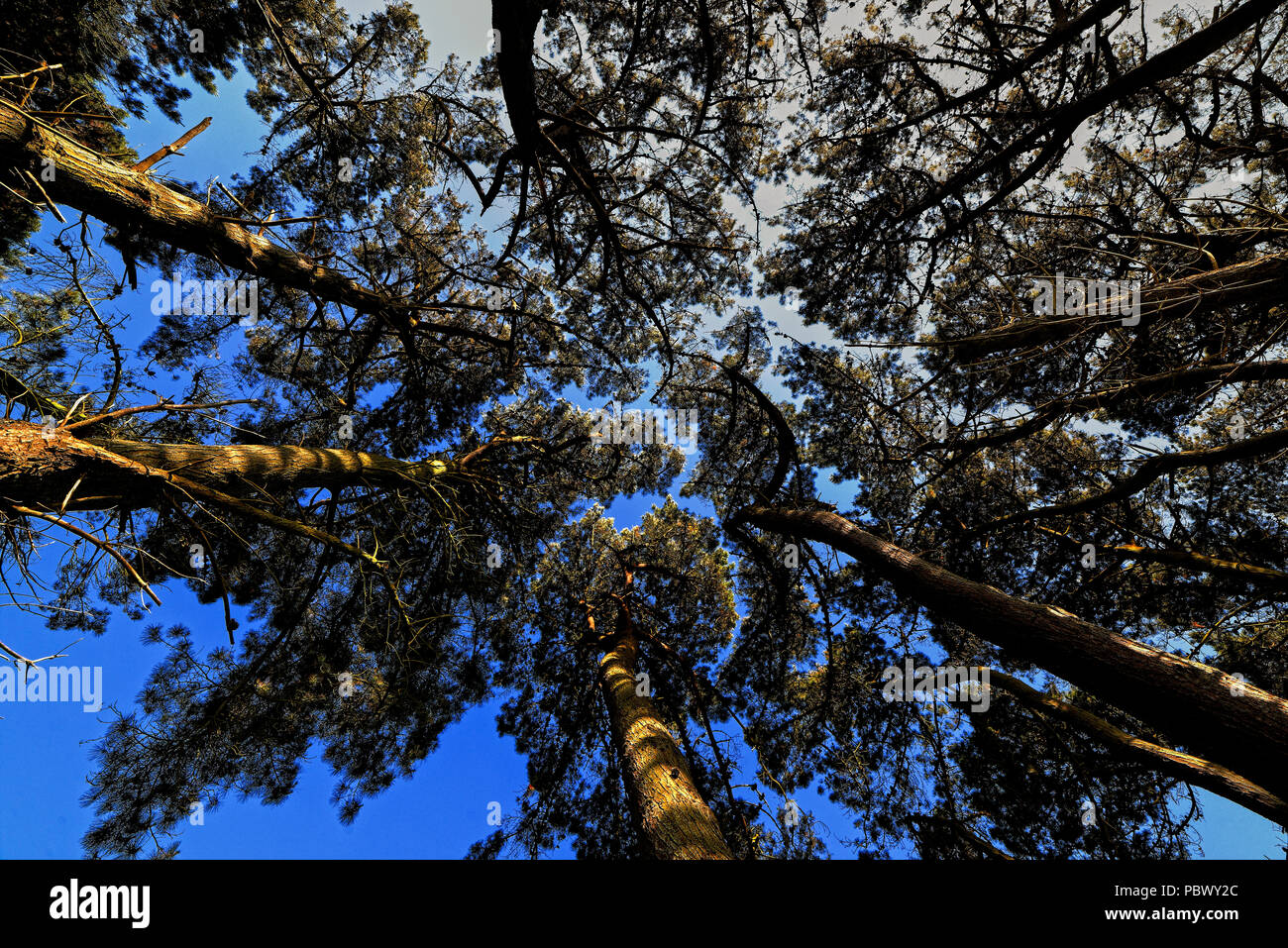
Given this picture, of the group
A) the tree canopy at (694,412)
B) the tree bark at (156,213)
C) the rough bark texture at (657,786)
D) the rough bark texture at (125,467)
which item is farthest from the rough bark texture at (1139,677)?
the rough bark texture at (125,467)

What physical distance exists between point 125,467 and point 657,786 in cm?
318

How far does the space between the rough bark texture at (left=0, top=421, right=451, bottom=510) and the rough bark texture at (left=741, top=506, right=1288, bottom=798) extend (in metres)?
4.11

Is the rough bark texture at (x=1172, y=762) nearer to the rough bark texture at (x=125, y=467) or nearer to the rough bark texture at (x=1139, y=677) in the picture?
the rough bark texture at (x=1139, y=677)

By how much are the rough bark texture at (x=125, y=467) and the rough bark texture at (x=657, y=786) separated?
2.79 m

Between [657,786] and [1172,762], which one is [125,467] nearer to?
[657,786]

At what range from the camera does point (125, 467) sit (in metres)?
1.80

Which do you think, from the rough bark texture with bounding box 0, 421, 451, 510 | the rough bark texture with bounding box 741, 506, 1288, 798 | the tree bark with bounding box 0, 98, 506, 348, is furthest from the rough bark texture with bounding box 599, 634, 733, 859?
the tree bark with bounding box 0, 98, 506, 348

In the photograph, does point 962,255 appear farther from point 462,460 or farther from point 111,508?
point 111,508

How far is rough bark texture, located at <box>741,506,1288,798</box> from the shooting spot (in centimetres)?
152

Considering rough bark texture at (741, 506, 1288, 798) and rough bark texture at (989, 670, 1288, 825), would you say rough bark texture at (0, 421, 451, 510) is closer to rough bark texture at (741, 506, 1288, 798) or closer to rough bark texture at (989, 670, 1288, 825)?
rough bark texture at (741, 506, 1288, 798)

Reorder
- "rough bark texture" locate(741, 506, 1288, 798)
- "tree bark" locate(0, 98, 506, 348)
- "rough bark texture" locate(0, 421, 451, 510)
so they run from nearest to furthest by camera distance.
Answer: "rough bark texture" locate(741, 506, 1288, 798) < "rough bark texture" locate(0, 421, 451, 510) < "tree bark" locate(0, 98, 506, 348)

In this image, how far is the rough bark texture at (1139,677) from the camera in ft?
4.99

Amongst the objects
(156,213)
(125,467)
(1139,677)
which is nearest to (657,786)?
(1139,677)
